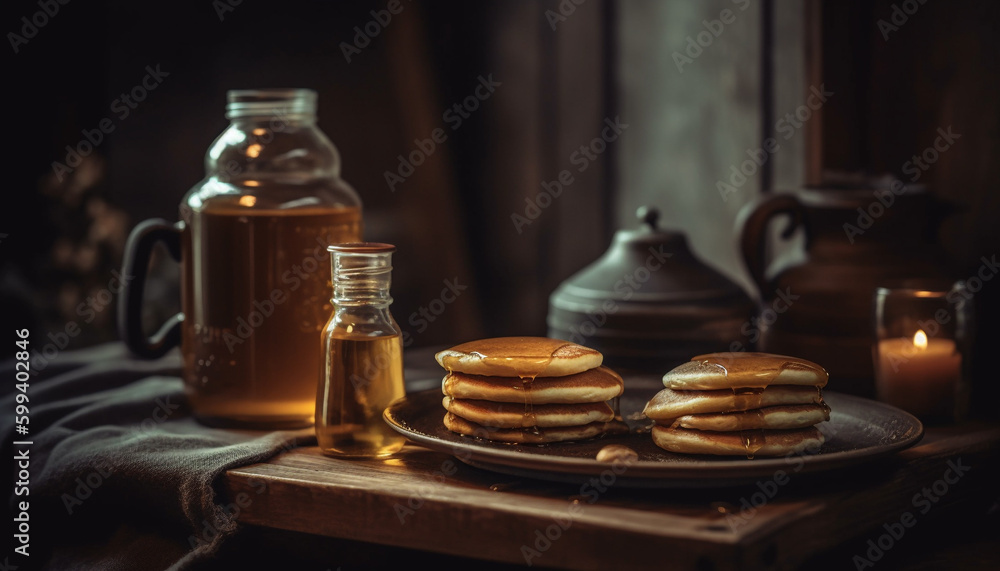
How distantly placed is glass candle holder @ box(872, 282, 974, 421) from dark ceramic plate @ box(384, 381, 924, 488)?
5.8 inches

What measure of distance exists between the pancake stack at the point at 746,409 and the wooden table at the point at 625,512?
45 mm

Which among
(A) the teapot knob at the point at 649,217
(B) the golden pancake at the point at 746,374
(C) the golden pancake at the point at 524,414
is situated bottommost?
(C) the golden pancake at the point at 524,414

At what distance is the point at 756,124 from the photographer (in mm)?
1964

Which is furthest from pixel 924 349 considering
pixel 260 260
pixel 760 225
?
pixel 260 260

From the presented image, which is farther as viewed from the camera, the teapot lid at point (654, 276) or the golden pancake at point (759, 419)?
the teapot lid at point (654, 276)

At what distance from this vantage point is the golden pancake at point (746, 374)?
93 cm

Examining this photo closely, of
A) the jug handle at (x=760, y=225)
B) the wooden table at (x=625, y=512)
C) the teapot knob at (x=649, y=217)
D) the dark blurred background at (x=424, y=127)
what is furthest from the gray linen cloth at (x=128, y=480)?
the dark blurred background at (x=424, y=127)

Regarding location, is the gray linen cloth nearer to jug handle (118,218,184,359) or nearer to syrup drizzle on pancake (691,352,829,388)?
jug handle (118,218,184,359)

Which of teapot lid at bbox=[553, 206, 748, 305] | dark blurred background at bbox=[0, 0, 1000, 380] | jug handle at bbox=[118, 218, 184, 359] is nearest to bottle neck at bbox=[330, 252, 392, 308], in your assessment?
jug handle at bbox=[118, 218, 184, 359]

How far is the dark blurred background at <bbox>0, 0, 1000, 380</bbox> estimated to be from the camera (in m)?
2.14

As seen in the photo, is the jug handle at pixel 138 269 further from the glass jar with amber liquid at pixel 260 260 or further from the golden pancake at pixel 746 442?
the golden pancake at pixel 746 442

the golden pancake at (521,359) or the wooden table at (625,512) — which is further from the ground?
the golden pancake at (521,359)

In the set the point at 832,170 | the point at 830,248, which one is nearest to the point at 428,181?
the point at 832,170

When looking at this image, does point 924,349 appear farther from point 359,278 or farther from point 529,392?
point 359,278
